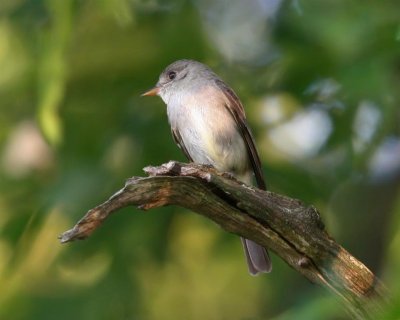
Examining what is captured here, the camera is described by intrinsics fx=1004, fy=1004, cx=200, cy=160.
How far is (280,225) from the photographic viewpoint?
3.99 meters

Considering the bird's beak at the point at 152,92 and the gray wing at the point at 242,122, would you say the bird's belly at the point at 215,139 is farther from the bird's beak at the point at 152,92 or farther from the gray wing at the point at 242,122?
the bird's beak at the point at 152,92

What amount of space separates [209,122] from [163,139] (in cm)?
44

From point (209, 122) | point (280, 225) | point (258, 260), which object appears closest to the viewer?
point (280, 225)

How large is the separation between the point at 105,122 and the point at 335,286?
2677 millimetres

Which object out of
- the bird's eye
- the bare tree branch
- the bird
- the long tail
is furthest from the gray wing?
the bare tree branch

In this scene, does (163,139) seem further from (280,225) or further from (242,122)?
(280,225)

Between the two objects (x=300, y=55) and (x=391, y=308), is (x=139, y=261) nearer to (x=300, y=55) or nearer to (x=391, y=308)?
(x=300, y=55)

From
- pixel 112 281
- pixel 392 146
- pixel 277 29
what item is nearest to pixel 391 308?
pixel 112 281

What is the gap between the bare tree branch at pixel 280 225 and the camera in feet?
12.7

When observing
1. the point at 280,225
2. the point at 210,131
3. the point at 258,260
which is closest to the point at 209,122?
→ the point at 210,131

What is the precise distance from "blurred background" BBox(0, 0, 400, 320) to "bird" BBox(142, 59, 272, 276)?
4.2 inches

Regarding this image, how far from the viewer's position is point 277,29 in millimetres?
6152

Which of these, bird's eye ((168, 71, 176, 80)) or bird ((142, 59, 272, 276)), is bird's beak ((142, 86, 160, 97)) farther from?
bird's eye ((168, 71, 176, 80))

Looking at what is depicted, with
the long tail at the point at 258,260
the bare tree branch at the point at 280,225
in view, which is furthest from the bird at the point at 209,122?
the bare tree branch at the point at 280,225
